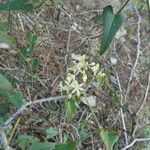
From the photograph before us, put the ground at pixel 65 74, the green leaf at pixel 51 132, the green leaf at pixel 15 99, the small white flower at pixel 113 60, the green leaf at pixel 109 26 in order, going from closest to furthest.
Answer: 1. the green leaf at pixel 109 26
2. the green leaf at pixel 15 99
3. the green leaf at pixel 51 132
4. the ground at pixel 65 74
5. the small white flower at pixel 113 60

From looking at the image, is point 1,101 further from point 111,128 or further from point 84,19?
point 84,19

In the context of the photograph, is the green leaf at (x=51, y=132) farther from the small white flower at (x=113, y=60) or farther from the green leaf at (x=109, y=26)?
the small white flower at (x=113, y=60)

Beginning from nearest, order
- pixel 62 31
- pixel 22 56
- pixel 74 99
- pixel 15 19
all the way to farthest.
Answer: pixel 74 99, pixel 22 56, pixel 15 19, pixel 62 31

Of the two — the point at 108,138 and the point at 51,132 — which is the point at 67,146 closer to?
the point at 108,138

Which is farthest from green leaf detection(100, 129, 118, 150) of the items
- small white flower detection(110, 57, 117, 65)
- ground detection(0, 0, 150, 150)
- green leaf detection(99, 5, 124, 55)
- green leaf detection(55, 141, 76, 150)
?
small white flower detection(110, 57, 117, 65)

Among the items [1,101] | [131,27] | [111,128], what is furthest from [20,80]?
[131,27]

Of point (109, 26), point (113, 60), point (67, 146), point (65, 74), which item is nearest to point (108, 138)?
point (67, 146)

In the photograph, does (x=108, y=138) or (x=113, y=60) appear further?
(x=113, y=60)

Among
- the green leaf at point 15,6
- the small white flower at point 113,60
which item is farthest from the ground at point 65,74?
the green leaf at point 15,6
